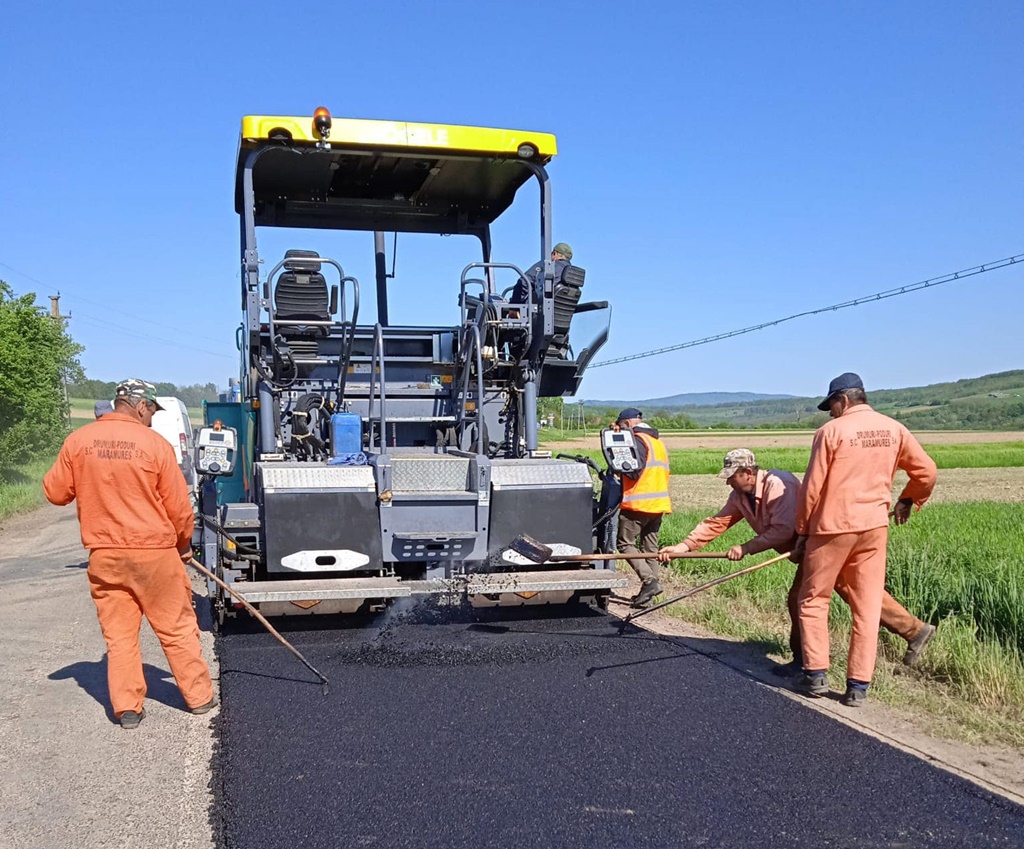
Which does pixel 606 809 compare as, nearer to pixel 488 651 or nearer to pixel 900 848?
pixel 900 848

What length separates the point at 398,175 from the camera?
7461 mm

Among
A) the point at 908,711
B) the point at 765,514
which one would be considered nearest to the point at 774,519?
the point at 765,514

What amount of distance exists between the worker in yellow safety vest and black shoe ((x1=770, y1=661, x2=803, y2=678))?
173cm

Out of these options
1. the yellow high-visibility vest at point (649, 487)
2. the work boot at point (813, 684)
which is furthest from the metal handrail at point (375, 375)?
the work boot at point (813, 684)

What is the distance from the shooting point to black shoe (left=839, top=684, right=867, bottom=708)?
4.68m

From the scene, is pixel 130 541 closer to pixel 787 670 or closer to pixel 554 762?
pixel 554 762

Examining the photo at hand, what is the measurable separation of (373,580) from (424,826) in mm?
2439

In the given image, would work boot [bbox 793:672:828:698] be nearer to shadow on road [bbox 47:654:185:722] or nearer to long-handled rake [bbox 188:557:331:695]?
long-handled rake [bbox 188:557:331:695]

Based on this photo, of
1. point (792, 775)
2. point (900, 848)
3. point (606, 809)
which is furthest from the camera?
point (792, 775)

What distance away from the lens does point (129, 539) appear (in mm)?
4559

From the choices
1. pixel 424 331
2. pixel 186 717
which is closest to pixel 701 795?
pixel 186 717

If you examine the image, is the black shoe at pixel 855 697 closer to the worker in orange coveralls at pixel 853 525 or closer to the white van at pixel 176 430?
the worker in orange coveralls at pixel 853 525

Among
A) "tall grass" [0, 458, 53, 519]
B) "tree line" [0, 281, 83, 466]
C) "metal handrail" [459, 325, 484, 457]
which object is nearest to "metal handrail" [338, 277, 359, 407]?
"metal handrail" [459, 325, 484, 457]

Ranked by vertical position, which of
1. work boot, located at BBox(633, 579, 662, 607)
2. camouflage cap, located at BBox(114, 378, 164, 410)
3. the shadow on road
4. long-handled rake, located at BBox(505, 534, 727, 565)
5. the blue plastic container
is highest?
camouflage cap, located at BBox(114, 378, 164, 410)
